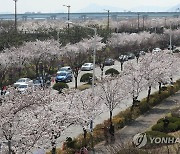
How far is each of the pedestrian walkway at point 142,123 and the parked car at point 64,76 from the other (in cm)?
1037

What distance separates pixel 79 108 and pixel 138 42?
3851 cm

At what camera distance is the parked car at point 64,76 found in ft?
124

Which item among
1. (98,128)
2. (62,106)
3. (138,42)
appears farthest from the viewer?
(138,42)

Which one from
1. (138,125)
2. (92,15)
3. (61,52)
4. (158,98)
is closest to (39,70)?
(61,52)

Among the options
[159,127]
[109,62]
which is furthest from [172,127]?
[109,62]

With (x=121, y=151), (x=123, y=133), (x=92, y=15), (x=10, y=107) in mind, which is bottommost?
(x=123, y=133)

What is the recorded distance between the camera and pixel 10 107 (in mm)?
14516

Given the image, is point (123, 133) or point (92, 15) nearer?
point (123, 133)

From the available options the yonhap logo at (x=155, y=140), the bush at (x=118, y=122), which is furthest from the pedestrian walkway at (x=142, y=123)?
the yonhap logo at (x=155, y=140)

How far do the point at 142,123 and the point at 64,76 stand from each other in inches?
593

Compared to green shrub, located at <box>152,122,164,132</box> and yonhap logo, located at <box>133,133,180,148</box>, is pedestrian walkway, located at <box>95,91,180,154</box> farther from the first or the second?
green shrub, located at <box>152,122,164,132</box>

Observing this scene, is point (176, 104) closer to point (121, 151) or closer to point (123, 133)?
point (123, 133)

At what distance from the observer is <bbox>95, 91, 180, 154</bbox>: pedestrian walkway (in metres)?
19.5

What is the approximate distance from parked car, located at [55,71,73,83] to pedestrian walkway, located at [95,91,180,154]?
10372 millimetres
